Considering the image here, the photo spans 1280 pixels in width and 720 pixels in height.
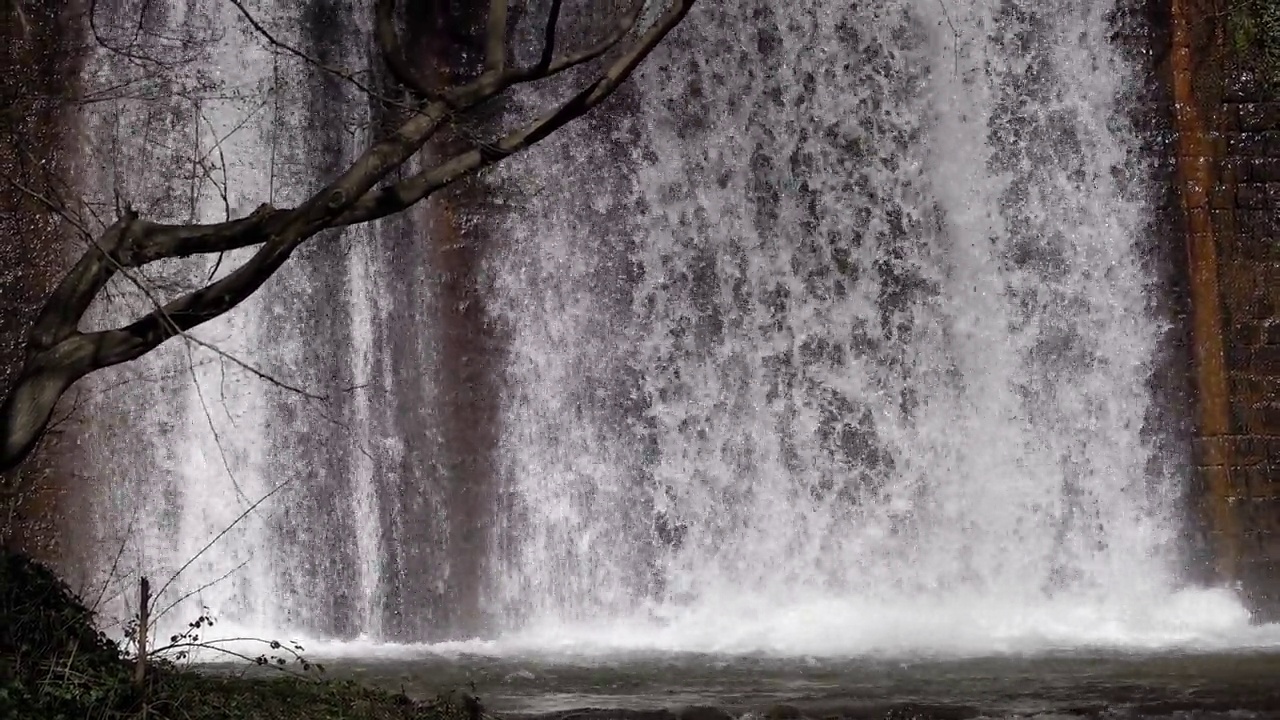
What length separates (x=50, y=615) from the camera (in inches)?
205

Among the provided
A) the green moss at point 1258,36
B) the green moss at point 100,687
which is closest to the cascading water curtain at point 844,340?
the green moss at point 1258,36

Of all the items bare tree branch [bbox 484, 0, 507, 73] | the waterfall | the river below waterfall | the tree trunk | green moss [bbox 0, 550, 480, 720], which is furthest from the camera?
the tree trunk

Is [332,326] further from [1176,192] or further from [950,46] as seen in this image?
[1176,192]

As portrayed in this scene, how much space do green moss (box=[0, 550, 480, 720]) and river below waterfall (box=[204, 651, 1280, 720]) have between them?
1.75 ft

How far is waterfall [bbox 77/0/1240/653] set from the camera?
7.44 metres

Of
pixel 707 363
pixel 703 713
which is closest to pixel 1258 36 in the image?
pixel 707 363

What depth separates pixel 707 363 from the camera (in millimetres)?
7562

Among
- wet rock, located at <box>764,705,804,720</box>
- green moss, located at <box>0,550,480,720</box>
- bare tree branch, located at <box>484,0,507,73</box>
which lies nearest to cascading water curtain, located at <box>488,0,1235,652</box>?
wet rock, located at <box>764,705,804,720</box>

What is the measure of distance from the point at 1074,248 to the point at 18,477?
251 inches

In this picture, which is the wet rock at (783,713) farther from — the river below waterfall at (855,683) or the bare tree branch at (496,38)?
the bare tree branch at (496,38)

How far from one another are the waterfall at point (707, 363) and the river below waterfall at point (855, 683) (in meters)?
0.47

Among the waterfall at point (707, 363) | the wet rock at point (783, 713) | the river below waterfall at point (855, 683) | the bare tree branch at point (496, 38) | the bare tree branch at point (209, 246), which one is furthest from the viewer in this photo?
the waterfall at point (707, 363)

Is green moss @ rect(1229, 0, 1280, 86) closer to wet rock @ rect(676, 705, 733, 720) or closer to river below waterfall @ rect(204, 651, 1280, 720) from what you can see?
river below waterfall @ rect(204, 651, 1280, 720)

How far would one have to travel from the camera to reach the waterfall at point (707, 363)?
24.4 ft
